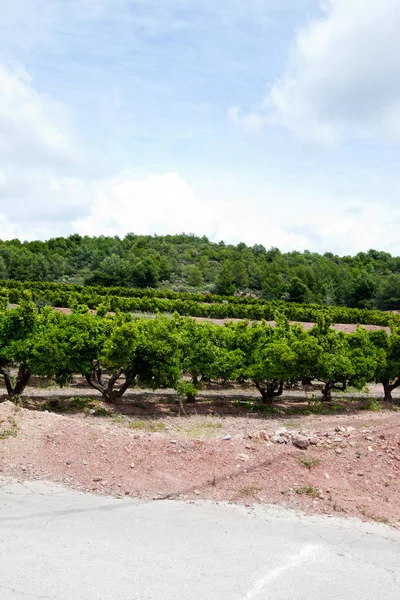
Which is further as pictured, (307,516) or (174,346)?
(174,346)

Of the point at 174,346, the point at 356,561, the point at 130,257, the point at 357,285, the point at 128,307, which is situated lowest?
the point at 356,561

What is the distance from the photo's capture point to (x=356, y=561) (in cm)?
661

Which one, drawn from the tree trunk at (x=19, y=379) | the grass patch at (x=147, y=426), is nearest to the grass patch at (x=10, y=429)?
the grass patch at (x=147, y=426)

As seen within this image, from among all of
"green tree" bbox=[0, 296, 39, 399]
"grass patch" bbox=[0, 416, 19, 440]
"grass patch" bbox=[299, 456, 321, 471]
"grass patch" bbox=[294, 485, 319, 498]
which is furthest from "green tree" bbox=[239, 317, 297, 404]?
"grass patch" bbox=[0, 416, 19, 440]

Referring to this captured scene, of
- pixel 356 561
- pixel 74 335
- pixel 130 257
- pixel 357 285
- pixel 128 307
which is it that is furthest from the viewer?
pixel 130 257

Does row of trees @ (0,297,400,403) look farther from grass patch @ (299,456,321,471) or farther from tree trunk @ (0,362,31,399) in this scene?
grass patch @ (299,456,321,471)

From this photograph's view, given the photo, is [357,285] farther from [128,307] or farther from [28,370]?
[28,370]

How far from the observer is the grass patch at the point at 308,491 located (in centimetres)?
871

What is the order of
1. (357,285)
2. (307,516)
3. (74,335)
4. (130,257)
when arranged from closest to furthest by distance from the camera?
(307,516) → (74,335) → (357,285) → (130,257)

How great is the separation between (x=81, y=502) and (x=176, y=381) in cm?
1041

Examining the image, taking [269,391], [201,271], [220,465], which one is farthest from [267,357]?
[201,271]

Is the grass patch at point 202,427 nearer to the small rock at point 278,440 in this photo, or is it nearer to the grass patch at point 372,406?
the small rock at point 278,440

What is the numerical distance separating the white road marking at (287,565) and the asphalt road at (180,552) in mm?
13

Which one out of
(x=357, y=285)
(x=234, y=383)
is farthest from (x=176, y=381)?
(x=357, y=285)
